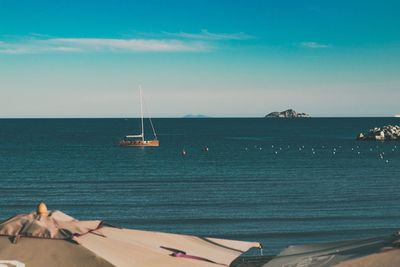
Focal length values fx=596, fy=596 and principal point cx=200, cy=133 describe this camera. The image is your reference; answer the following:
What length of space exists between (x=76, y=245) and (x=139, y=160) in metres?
74.4

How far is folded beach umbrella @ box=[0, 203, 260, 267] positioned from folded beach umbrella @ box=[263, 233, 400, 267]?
1366mm

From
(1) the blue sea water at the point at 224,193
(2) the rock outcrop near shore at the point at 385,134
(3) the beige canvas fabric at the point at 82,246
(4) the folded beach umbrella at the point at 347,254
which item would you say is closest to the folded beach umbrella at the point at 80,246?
(3) the beige canvas fabric at the point at 82,246

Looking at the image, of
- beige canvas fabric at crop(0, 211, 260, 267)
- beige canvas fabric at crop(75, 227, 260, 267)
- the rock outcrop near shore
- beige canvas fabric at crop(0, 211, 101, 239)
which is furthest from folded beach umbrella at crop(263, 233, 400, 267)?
the rock outcrop near shore

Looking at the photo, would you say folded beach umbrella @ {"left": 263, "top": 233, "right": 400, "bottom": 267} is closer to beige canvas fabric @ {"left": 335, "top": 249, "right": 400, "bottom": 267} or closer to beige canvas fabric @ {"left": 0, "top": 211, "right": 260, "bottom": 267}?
beige canvas fabric @ {"left": 335, "top": 249, "right": 400, "bottom": 267}

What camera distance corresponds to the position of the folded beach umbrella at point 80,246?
897 centimetres

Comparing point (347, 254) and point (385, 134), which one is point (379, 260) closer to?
point (347, 254)

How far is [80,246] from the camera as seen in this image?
356 inches

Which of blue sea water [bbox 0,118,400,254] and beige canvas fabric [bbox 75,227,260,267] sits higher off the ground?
beige canvas fabric [bbox 75,227,260,267]

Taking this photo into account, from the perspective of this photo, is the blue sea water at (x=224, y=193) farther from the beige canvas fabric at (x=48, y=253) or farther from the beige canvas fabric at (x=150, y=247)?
the beige canvas fabric at (x=48, y=253)

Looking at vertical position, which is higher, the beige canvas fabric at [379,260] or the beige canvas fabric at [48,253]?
the beige canvas fabric at [48,253]

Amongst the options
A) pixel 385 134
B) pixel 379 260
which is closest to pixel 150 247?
pixel 379 260

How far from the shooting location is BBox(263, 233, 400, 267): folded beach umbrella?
8.90m

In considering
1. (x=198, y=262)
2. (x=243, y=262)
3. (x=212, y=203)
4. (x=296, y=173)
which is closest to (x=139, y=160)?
(x=296, y=173)

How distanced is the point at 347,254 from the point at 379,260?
882 mm
